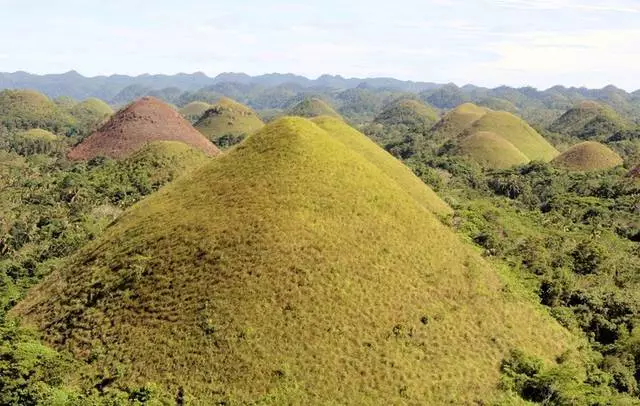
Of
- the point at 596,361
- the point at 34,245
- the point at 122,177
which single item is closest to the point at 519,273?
the point at 596,361

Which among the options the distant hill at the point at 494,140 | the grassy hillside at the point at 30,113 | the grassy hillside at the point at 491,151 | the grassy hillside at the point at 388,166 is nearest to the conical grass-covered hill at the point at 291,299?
the grassy hillside at the point at 388,166

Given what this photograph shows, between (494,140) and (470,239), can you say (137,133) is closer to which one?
(470,239)

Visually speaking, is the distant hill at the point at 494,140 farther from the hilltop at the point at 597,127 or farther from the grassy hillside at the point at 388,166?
the grassy hillside at the point at 388,166

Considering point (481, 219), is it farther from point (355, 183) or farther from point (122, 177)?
point (122, 177)

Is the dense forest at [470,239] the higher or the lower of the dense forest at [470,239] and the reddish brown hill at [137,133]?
the lower

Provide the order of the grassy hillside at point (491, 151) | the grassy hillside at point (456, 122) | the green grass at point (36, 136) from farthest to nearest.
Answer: the grassy hillside at point (456, 122)
the green grass at point (36, 136)
the grassy hillside at point (491, 151)

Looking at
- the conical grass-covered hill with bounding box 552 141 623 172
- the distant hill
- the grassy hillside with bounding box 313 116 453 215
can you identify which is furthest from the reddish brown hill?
the conical grass-covered hill with bounding box 552 141 623 172

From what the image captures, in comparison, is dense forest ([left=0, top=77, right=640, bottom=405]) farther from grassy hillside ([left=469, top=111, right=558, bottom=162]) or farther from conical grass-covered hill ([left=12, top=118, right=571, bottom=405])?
grassy hillside ([left=469, top=111, right=558, bottom=162])

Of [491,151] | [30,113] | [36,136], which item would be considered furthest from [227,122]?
[491,151]
